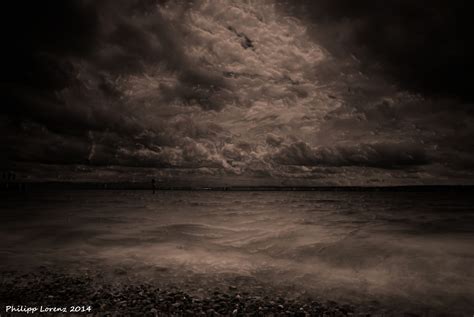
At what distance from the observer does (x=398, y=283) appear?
12.3 meters

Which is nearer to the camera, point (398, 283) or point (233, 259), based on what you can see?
point (398, 283)

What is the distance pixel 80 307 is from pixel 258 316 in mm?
5138

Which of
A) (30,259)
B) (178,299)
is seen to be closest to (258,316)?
(178,299)

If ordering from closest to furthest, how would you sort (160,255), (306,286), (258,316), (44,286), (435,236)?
(258,316) → (44,286) → (306,286) → (160,255) → (435,236)

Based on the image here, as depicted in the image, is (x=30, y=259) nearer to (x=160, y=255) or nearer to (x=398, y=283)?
(x=160, y=255)

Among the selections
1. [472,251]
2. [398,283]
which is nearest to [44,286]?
[398,283]

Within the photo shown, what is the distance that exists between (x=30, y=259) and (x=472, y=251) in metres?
25.4

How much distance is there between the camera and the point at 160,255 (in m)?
17.0

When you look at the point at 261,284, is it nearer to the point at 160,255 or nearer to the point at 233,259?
the point at 233,259

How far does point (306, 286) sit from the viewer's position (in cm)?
1162

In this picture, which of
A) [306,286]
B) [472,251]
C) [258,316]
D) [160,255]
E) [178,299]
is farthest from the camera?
[472,251]

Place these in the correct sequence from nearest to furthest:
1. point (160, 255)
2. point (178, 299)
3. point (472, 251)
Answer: point (178, 299)
point (160, 255)
point (472, 251)

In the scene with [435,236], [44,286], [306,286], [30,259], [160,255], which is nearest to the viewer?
[44,286]

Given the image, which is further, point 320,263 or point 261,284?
point 320,263
